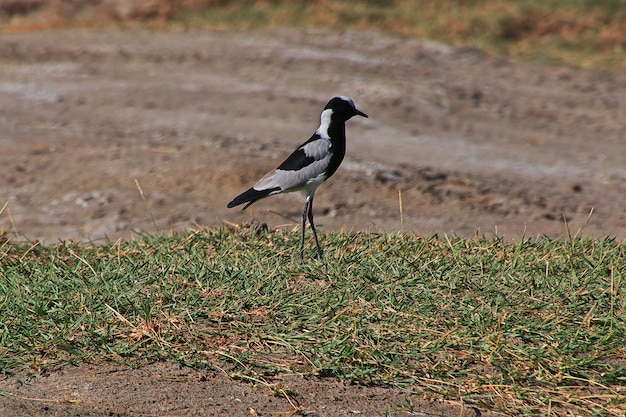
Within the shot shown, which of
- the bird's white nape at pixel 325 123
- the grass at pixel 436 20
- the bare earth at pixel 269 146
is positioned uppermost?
the bird's white nape at pixel 325 123

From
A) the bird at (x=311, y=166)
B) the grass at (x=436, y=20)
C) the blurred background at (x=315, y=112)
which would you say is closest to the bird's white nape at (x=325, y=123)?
the bird at (x=311, y=166)

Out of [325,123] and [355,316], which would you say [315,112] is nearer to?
[325,123]

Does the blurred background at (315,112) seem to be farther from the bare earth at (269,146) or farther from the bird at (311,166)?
the bird at (311,166)

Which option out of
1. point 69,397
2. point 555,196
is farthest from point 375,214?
point 69,397

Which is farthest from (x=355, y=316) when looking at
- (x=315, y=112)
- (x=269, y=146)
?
(x=315, y=112)

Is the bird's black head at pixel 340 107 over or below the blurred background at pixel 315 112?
over

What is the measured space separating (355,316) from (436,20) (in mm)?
9204

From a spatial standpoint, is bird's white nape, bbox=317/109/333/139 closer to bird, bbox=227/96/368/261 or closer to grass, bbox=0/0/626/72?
bird, bbox=227/96/368/261

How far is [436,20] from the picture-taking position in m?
12.4

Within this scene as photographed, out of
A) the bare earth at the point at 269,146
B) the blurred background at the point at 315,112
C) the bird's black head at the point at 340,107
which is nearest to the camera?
the bare earth at the point at 269,146

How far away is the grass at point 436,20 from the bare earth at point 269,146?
551 mm

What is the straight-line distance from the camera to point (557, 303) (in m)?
4.02

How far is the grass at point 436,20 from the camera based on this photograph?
12.0 m

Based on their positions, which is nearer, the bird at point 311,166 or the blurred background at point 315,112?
the bird at point 311,166
